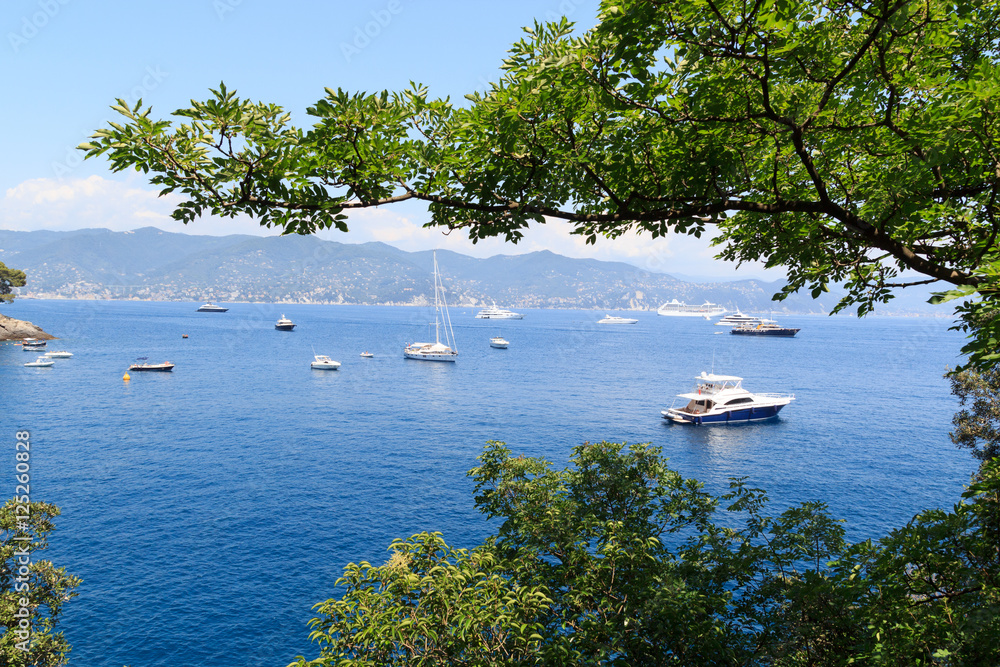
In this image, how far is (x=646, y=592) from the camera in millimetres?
10102

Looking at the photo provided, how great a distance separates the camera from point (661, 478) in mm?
12828

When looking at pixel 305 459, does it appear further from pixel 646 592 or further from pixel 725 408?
pixel 725 408

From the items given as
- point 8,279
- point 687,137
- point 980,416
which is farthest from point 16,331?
point 980,416

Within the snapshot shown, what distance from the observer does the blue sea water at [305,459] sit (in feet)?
85.2

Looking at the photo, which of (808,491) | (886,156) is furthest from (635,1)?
(808,491)

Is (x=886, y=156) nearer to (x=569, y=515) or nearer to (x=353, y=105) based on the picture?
(x=353, y=105)

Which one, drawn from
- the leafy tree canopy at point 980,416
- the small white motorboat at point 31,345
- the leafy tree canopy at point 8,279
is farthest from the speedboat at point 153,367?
the leafy tree canopy at point 980,416

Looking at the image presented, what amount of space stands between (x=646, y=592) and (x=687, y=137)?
335 inches

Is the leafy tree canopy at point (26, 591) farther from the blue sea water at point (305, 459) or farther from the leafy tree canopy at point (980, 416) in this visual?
the leafy tree canopy at point (980, 416)

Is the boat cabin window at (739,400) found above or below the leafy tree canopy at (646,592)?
below

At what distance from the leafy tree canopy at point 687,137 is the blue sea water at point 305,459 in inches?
947

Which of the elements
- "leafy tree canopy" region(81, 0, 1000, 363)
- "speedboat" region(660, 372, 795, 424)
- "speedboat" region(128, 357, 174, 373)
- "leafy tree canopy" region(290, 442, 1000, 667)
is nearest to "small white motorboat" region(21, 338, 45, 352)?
"speedboat" region(128, 357, 174, 373)

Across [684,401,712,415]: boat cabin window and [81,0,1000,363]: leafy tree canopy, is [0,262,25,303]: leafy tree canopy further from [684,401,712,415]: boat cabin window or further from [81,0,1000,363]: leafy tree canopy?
[81,0,1000,363]: leafy tree canopy

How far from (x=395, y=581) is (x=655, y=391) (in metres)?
75.7
